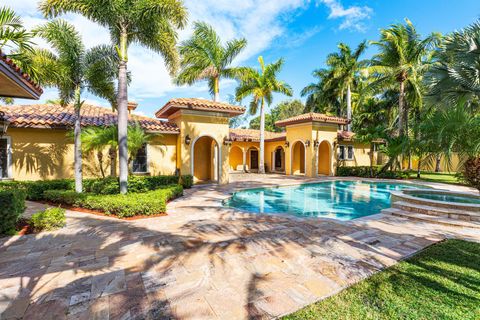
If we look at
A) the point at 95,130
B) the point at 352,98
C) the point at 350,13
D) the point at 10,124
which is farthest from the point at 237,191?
the point at 352,98

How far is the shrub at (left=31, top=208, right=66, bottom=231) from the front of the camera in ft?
20.2

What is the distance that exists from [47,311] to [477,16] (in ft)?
45.2

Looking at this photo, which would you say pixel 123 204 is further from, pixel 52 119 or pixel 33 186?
pixel 52 119

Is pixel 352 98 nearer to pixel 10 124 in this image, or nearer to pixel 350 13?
pixel 350 13

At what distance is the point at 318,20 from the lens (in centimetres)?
1673

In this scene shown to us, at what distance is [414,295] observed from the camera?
10.9 ft

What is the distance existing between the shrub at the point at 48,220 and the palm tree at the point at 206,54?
14416 millimetres

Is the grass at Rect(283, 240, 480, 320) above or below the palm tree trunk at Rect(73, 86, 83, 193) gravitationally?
below

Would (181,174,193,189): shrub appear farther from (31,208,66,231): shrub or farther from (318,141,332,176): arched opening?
(318,141,332,176): arched opening

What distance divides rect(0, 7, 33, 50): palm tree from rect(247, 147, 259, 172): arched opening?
23.2 m

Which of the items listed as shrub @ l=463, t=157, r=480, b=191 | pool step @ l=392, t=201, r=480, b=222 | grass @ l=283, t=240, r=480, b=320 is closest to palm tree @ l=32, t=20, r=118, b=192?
grass @ l=283, t=240, r=480, b=320

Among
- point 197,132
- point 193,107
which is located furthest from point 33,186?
point 193,107

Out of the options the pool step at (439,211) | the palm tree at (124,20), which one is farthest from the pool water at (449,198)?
the palm tree at (124,20)

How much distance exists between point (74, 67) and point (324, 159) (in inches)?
895
